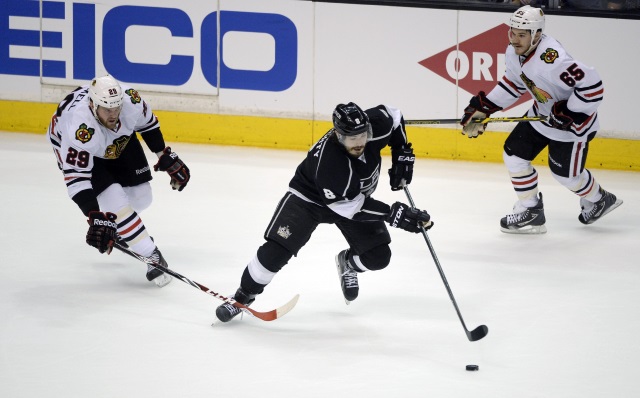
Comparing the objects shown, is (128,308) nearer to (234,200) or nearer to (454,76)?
(234,200)

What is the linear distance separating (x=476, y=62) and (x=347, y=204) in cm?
331

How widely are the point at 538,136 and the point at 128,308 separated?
238 cm

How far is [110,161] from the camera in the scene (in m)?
4.75

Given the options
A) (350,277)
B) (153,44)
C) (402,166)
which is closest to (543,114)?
(402,166)

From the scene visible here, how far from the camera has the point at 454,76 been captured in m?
7.11

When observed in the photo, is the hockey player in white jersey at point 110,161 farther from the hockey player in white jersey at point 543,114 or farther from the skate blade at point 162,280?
the hockey player in white jersey at point 543,114

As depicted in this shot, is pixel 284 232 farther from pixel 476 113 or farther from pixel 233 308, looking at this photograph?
pixel 476 113

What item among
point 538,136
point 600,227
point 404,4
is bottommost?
point 600,227

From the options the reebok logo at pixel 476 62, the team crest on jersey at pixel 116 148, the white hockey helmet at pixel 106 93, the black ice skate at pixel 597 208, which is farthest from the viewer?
the reebok logo at pixel 476 62

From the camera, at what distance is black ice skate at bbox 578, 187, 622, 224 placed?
5773mm

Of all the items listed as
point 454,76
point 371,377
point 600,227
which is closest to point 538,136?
point 600,227

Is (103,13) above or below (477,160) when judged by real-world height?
above

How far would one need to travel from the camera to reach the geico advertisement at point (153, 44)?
290 inches

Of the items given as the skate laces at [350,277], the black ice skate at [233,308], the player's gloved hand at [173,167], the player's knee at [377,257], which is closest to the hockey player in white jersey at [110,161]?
the player's gloved hand at [173,167]
